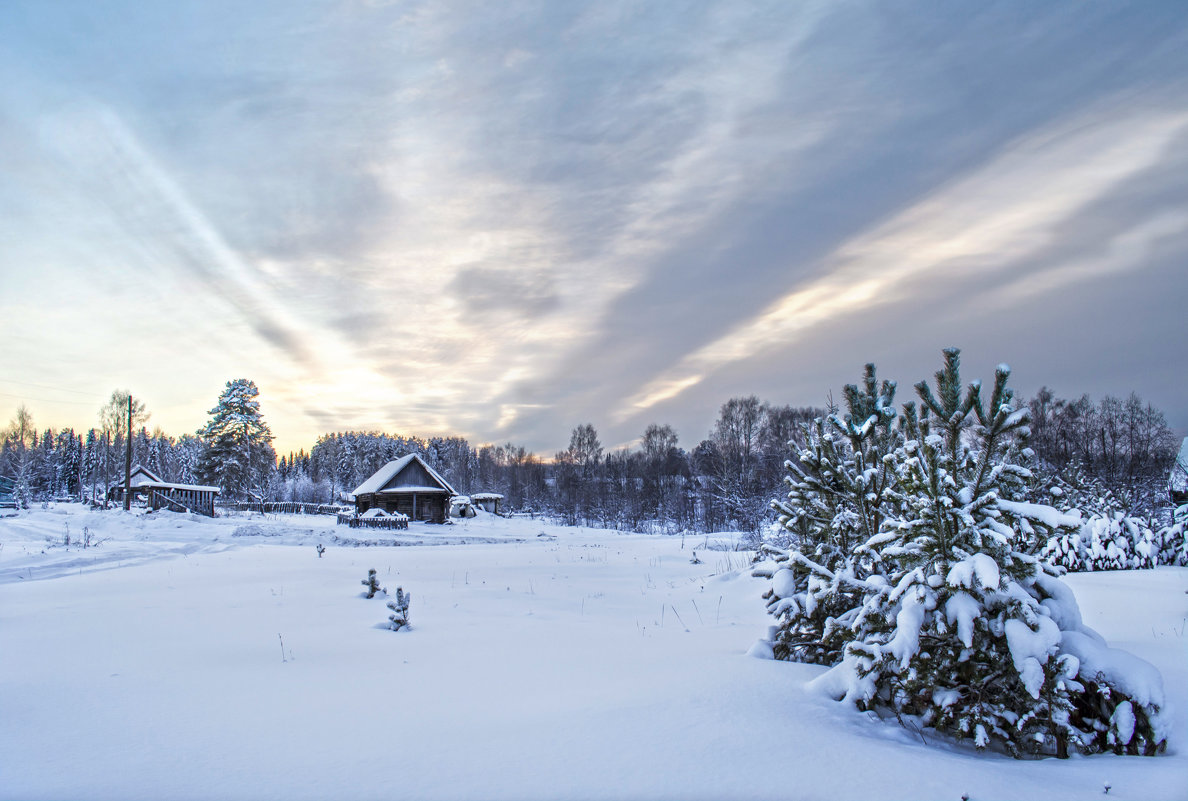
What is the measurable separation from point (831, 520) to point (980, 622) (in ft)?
6.30

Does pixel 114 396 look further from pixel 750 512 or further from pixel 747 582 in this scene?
pixel 747 582

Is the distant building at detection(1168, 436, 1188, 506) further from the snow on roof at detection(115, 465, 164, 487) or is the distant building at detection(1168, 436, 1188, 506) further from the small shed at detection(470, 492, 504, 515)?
the snow on roof at detection(115, 465, 164, 487)

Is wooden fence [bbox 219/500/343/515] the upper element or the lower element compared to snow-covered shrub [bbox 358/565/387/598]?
lower

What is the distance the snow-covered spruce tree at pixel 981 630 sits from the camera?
3.63m

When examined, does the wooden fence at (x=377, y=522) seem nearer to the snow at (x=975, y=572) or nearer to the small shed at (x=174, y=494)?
the small shed at (x=174, y=494)

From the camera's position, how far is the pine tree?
165 ft

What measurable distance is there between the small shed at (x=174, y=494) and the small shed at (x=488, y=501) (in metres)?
26.7

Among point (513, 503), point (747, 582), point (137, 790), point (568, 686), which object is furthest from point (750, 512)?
point (513, 503)

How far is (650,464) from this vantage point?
77.4m

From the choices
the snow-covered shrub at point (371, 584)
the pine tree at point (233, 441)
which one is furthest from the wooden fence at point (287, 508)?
the snow-covered shrub at point (371, 584)

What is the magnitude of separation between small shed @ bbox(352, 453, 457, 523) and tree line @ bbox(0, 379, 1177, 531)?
38.2 ft

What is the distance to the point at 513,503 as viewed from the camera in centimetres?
7981

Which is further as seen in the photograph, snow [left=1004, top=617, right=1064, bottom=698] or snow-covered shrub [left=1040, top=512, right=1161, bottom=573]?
snow-covered shrub [left=1040, top=512, right=1161, bottom=573]

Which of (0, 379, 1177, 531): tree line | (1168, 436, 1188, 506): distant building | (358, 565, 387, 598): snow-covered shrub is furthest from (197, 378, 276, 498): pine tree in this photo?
(1168, 436, 1188, 506): distant building
